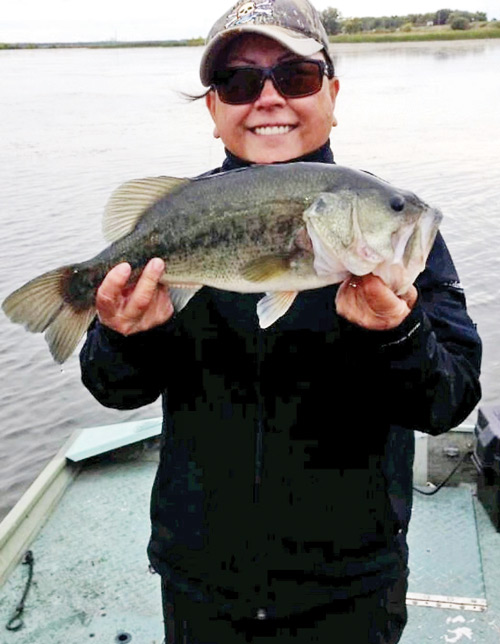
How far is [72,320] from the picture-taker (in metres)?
2.29

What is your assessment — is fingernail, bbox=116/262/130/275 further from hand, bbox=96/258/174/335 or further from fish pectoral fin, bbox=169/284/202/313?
fish pectoral fin, bbox=169/284/202/313

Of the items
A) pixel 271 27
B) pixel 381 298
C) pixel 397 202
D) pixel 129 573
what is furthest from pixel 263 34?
pixel 129 573

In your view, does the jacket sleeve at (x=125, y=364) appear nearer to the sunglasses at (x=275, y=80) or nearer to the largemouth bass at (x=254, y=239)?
the largemouth bass at (x=254, y=239)

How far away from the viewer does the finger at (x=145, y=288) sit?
2084mm

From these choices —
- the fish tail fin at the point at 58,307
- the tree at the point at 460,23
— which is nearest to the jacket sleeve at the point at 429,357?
the fish tail fin at the point at 58,307

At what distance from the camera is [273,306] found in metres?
2.03

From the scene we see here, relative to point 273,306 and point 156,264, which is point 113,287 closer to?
point 156,264

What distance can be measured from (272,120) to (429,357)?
2.87 ft

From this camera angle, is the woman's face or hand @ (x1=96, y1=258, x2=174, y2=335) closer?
hand @ (x1=96, y1=258, x2=174, y2=335)

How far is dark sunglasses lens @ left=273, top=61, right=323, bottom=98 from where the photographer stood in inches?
90.7

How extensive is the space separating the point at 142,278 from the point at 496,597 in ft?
9.23

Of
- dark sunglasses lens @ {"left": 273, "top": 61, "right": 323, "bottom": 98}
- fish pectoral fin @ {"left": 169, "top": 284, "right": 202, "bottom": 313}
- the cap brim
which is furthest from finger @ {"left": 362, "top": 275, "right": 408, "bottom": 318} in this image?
the cap brim

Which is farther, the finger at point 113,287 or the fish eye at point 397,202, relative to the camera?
the finger at point 113,287

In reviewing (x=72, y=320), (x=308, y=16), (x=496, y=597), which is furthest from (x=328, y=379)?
(x=496, y=597)
